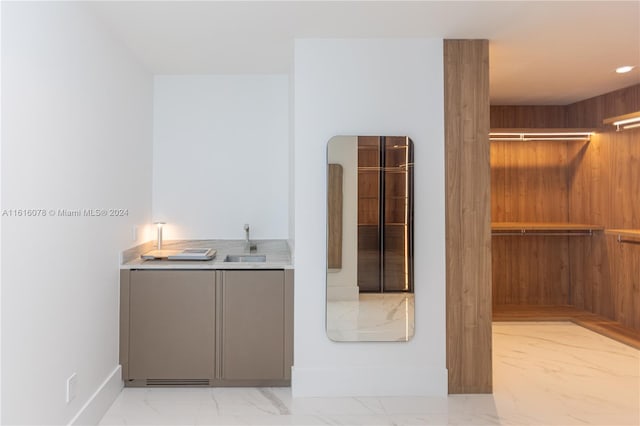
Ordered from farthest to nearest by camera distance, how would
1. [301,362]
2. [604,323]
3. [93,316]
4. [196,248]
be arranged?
[604,323]
[196,248]
[301,362]
[93,316]

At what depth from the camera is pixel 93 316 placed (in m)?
2.72

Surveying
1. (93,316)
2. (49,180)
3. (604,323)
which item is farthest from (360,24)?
(604,323)

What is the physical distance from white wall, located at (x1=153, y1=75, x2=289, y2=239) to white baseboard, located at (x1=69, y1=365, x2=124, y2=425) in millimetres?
1346

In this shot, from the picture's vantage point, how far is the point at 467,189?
3.16m

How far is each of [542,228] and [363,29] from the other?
10.4 feet

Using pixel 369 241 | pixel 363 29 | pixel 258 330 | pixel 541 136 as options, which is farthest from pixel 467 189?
pixel 541 136

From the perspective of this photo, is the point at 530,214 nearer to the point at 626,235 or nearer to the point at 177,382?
the point at 626,235

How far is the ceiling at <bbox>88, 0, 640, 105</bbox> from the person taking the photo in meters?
2.64

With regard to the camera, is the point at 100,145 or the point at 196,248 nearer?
the point at 100,145

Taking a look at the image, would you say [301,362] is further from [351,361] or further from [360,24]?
[360,24]

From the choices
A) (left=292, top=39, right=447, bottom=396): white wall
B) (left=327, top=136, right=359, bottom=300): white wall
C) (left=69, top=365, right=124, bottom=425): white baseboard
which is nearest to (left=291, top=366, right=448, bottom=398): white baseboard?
(left=292, top=39, right=447, bottom=396): white wall

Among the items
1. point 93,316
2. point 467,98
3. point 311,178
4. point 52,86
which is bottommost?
point 93,316

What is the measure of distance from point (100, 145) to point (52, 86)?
0.65m

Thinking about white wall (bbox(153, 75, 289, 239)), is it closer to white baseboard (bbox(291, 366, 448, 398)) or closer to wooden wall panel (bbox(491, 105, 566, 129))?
white baseboard (bbox(291, 366, 448, 398))
